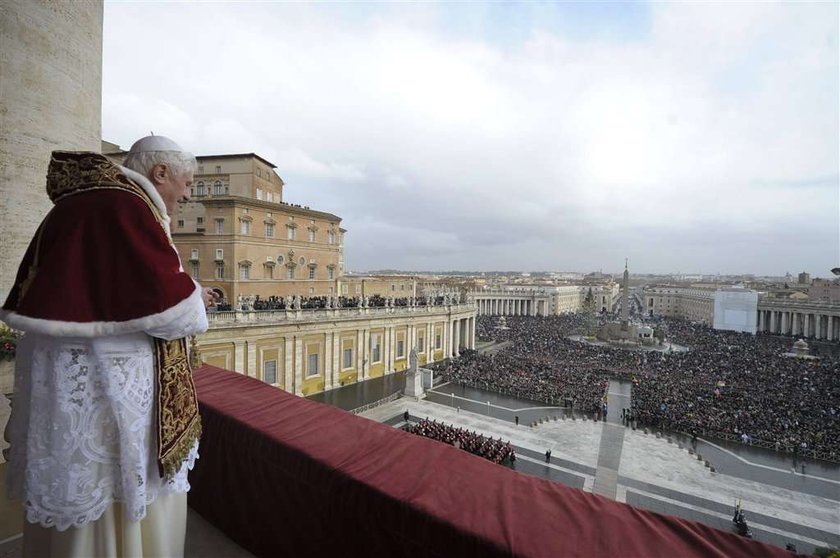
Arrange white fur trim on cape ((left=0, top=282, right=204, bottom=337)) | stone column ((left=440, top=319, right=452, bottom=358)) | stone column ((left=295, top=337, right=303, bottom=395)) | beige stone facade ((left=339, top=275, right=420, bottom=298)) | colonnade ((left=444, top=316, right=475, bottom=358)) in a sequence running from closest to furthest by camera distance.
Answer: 1. white fur trim on cape ((left=0, top=282, right=204, bottom=337))
2. stone column ((left=295, top=337, right=303, bottom=395))
3. stone column ((left=440, top=319, right=452, bottom=358))
4. colonnade ((left=444, top=316, right=475, bottom=358))
5. beige stone facade ((left=339, top=275, right=420, bottom=298))

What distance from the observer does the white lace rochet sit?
4.95 feet

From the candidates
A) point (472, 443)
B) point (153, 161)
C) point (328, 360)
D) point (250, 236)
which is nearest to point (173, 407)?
point (153, 161)

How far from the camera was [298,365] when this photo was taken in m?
20.9

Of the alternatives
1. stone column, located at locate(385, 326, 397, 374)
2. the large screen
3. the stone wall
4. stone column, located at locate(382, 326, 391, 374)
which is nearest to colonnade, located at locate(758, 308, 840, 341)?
the large screen

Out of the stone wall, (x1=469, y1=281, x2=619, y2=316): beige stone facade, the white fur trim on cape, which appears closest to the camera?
the white fur trim on cape

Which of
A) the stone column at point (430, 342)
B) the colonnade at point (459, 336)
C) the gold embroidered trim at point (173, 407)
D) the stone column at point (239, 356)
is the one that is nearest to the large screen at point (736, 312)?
the colonnade at point (459, 336)

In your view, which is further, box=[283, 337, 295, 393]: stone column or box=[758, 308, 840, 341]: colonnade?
box=[758, 308, 840, 341]: colonnade

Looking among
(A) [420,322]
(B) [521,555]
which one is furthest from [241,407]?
(A) [420,322]

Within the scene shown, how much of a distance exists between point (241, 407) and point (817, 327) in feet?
266

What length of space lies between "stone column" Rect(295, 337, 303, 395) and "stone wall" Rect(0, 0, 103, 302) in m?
11.4

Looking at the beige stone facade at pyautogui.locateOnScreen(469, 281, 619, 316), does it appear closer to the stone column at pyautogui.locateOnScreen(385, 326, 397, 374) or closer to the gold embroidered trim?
the stone column at pyautogui.locateOnScreen(385, 326, 397, 374)

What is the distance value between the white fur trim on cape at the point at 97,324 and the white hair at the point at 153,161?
0.79 meters

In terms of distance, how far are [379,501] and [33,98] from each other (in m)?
14.5

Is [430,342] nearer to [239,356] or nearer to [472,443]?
[239,356]
